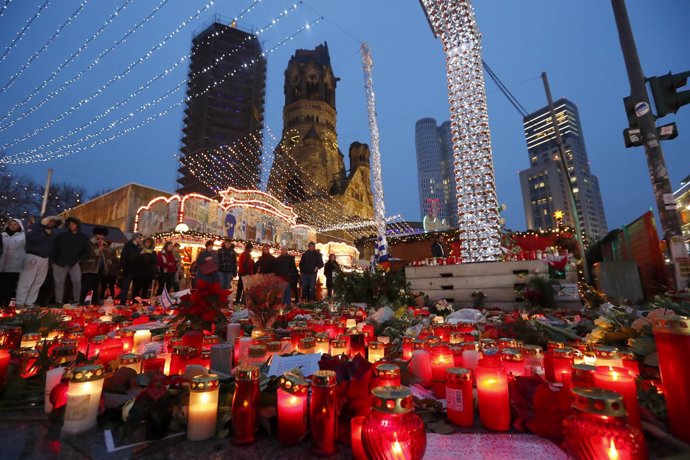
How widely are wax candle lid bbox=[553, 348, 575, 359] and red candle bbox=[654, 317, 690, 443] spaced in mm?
608

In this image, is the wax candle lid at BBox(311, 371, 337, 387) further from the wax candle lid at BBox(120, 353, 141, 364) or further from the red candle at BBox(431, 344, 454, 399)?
the wax candle lid at BBox(120, 353, 141, 364)

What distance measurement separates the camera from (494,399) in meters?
1.59

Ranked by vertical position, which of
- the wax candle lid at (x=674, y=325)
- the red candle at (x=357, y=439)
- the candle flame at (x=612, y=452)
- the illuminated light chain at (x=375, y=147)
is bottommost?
the red candle at (x=357, y=439)

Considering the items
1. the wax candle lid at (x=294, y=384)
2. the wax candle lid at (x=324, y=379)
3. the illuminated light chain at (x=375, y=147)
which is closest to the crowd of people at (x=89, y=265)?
the wax candle lid at (x=294, y=384)

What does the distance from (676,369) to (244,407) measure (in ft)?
5.98

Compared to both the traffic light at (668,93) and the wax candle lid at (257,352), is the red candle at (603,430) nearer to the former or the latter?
the wax candle lid at (257,352)

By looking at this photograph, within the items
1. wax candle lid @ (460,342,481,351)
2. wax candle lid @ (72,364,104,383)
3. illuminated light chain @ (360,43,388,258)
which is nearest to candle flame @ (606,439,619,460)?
wax candle lid @ (460,342,481,351)

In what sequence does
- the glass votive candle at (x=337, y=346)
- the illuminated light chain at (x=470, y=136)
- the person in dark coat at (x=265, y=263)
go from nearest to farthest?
the glass votive candle at (x=337, y=346) → the illuminated light chain at (x=470, y=136) → the person in dark coat at (x=265, y=263)

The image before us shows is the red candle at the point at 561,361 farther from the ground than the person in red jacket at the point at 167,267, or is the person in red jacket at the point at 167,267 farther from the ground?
the person in red jacket at the point at 167,267

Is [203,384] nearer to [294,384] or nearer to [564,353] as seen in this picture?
[294,384]

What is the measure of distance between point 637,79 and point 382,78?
14379 centimetres

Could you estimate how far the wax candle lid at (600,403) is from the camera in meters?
0.96

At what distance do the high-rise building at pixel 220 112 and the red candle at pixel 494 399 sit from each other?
32.9 m

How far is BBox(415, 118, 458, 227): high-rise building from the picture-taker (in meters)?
107
